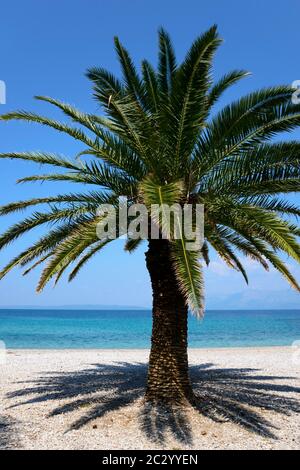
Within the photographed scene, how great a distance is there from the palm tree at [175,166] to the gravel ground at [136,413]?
2.98 ft

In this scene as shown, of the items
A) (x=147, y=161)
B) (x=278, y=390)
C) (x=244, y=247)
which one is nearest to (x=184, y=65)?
(x=147, y=161)

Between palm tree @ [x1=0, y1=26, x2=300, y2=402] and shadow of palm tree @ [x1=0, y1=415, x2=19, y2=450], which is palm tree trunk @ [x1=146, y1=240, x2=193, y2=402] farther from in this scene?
shadow of palm tree @ [x1=0, y1=415, x2=19, y2=450]

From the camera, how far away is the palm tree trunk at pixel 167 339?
9328mm

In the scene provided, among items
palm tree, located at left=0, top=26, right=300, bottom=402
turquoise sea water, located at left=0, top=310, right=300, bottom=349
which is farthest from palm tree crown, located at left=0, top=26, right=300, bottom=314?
turquoise sea water, located at left=0, top=310, right=300, bottom=349

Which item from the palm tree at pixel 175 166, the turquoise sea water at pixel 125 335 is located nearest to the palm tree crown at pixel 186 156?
the palm tree at pixel 175 166

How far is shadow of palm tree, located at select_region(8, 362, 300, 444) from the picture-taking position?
8461 millimetres

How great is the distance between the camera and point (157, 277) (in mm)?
9477

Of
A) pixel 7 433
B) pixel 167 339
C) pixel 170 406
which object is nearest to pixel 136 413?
pixel 170 406

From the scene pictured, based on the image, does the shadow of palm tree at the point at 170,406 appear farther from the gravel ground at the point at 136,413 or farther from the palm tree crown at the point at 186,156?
the palm tree crown at the point at 186,156

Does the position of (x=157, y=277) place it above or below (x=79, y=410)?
above

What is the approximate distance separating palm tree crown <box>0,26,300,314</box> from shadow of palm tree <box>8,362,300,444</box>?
2758 millimetres

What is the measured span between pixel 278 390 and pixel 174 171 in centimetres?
645
